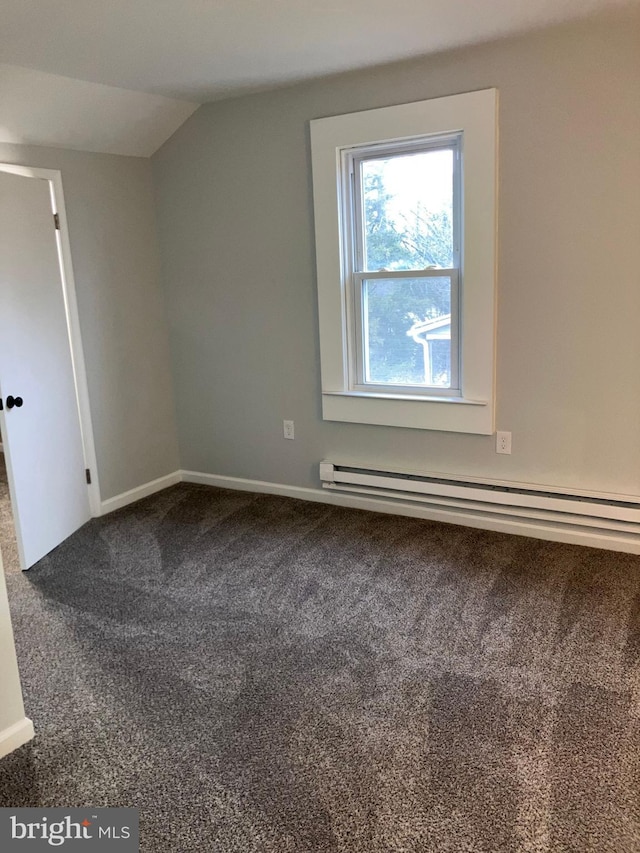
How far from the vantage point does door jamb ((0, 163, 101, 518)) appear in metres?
3.67

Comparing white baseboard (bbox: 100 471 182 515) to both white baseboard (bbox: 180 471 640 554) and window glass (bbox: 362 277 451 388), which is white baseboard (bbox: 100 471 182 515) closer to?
white baseboard (bbox: 180 471 640 554)

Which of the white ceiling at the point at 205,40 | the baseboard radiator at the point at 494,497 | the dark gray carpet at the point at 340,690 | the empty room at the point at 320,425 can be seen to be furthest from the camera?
the baseboard radiator at the point at 494,497

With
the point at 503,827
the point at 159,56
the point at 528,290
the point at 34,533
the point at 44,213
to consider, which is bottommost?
the point at 503,827

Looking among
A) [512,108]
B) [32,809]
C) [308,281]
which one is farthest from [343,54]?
[32,809]

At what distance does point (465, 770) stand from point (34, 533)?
2.45m

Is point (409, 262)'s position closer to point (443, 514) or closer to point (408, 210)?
point (408, 210)

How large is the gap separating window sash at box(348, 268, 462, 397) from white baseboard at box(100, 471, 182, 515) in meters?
1.50

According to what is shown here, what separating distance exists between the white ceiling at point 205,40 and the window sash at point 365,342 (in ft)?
3.33

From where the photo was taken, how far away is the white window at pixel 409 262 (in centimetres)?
328

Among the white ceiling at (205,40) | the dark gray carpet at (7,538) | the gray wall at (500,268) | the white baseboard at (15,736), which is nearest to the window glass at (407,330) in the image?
Answer: the gray wall at (500,268)

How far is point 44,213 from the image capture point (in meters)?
3.61

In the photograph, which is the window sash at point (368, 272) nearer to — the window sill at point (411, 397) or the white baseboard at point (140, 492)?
the window sill at point (411, 397)

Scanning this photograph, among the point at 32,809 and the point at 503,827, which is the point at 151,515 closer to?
the point at 32,809

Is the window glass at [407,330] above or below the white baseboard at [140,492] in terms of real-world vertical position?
above
